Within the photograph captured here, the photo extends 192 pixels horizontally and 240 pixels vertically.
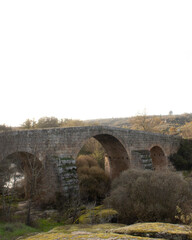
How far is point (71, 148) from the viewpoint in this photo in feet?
41.7

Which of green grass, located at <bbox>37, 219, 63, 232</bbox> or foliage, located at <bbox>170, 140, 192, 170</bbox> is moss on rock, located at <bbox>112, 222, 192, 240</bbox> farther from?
foliage, located at <bbox>170, 140, 192, 170</bbox>

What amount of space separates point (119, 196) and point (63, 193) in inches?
→ 153

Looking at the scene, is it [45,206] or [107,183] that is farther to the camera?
[107,183]

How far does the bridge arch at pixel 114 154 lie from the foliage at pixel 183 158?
521cm

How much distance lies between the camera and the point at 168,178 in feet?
26.6

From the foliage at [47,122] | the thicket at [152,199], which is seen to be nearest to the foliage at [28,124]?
the foliage at [47,122]

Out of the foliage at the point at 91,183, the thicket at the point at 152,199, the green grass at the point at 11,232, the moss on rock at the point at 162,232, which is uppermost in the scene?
the moss on rock at the point at 162,232

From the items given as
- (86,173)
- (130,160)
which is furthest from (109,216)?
(130,160)

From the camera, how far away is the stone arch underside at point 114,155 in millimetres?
15683

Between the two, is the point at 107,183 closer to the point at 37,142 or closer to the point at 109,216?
the point at 37,142

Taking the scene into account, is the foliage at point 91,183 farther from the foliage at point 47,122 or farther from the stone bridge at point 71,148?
the foliage at point 47,122

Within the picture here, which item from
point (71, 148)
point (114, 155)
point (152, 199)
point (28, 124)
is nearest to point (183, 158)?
point (114, 155)

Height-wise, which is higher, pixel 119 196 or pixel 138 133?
pixel 138 133

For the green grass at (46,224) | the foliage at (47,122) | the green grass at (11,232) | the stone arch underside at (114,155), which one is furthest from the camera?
the foliage at (47,122)
